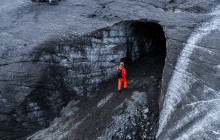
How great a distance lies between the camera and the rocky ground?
6516mm

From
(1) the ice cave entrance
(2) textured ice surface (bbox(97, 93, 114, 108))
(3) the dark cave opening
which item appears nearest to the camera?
(2) textured ice surface (bbox(97, 93, 114, 108))

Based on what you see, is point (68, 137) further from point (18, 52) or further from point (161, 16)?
point (161, 16)

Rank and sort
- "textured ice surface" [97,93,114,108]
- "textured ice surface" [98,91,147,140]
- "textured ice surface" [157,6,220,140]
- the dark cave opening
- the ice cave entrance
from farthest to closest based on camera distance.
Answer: the dark cave opening
the ice cave entrance
"textured ice surface" [97,93,114,108]
"textured ice surface" [98,91,147,140]
"textured ice surface" [157,6,220,140]

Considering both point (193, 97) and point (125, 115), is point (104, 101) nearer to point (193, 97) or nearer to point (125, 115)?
point (125, 115)

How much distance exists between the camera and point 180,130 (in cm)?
542

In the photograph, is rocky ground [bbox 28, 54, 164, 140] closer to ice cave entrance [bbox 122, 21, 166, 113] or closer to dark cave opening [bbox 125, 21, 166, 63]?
ice cave entrance [bbox 122, 21, 166, 113]

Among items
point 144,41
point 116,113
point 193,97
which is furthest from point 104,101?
point 144,41

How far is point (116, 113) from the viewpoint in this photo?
23.1ft

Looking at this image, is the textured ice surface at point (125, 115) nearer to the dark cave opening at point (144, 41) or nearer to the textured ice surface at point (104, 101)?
the textured ice surface at point (104, 101)

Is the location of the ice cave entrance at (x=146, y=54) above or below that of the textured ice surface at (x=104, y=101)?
above

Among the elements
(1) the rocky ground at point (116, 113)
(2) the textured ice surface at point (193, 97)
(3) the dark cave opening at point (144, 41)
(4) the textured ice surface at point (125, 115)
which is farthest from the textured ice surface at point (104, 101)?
(2) the textured ice surface at point (193, 97)

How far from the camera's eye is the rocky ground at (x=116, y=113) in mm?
6516

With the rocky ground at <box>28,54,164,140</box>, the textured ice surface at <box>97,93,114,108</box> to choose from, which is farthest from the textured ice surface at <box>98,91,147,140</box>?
the textured ice surface at <box>97,93,114,108</box>

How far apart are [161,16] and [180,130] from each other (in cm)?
509
